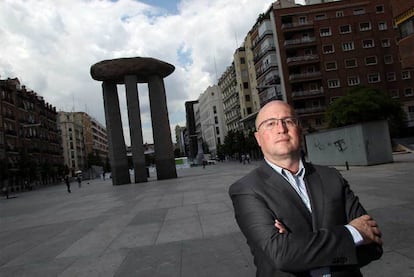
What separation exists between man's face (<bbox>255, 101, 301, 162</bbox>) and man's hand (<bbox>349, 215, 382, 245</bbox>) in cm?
46

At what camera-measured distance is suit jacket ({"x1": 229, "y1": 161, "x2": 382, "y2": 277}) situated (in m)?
1.81

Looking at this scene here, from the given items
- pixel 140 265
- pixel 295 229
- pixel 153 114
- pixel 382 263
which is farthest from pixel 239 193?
pixel 153 114

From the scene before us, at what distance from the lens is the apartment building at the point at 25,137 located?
2343 inches

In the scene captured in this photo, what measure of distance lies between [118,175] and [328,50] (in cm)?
3960

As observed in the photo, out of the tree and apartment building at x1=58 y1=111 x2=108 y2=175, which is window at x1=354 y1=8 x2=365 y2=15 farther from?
apartment building at x1=58 y1=111 x2=108 y2=175

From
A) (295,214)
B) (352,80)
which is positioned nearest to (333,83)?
(352,80)

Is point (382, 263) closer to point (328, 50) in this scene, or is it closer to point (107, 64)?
point (107, 64)

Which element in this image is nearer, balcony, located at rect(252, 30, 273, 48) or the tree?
the tree

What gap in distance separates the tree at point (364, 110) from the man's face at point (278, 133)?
136 feet

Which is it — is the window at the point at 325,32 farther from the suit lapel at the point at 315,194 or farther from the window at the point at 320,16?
the suit lapel at the point at 315,194

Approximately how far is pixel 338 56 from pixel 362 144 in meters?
39.4

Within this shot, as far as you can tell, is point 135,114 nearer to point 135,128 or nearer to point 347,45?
point 135,128

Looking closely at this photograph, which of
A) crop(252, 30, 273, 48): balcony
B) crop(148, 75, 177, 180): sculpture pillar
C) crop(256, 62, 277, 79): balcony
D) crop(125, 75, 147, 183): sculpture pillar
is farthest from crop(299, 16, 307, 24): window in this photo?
crop(125, 75, 147, 183): sculpture pillar

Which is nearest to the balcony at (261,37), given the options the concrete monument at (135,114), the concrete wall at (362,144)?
the concrete monument at (135,114)
